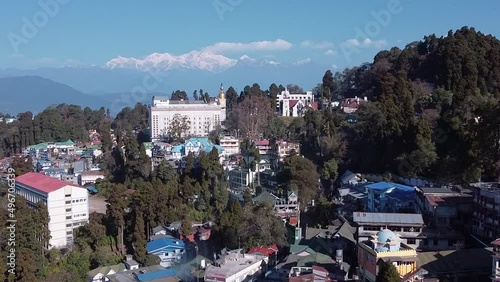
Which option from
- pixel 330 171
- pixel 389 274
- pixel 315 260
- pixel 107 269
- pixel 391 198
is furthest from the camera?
pixel 330 171

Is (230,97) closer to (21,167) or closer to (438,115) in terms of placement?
(21,167)

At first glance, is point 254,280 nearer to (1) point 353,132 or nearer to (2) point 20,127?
(1) point 353,132

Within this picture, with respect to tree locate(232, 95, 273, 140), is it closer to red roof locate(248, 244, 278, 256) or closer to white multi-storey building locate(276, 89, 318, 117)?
white multi-storey building locate(276, 89, 318, 117)

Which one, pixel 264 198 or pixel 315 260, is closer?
pixel 315 260

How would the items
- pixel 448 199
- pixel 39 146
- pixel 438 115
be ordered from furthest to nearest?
pixel 39 146, pixel 438 115, pixel 448 199

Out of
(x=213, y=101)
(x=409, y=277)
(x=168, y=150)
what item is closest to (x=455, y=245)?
(x=409, y=277)

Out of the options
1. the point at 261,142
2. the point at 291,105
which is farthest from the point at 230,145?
the point at 291,105


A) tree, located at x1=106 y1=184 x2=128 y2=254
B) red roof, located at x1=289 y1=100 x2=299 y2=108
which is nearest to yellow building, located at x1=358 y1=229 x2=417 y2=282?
tree, located at x1=106 y1=184 x2=128 y2=254

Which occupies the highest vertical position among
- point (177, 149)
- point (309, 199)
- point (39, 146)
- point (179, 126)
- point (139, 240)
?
point (179, 126)
